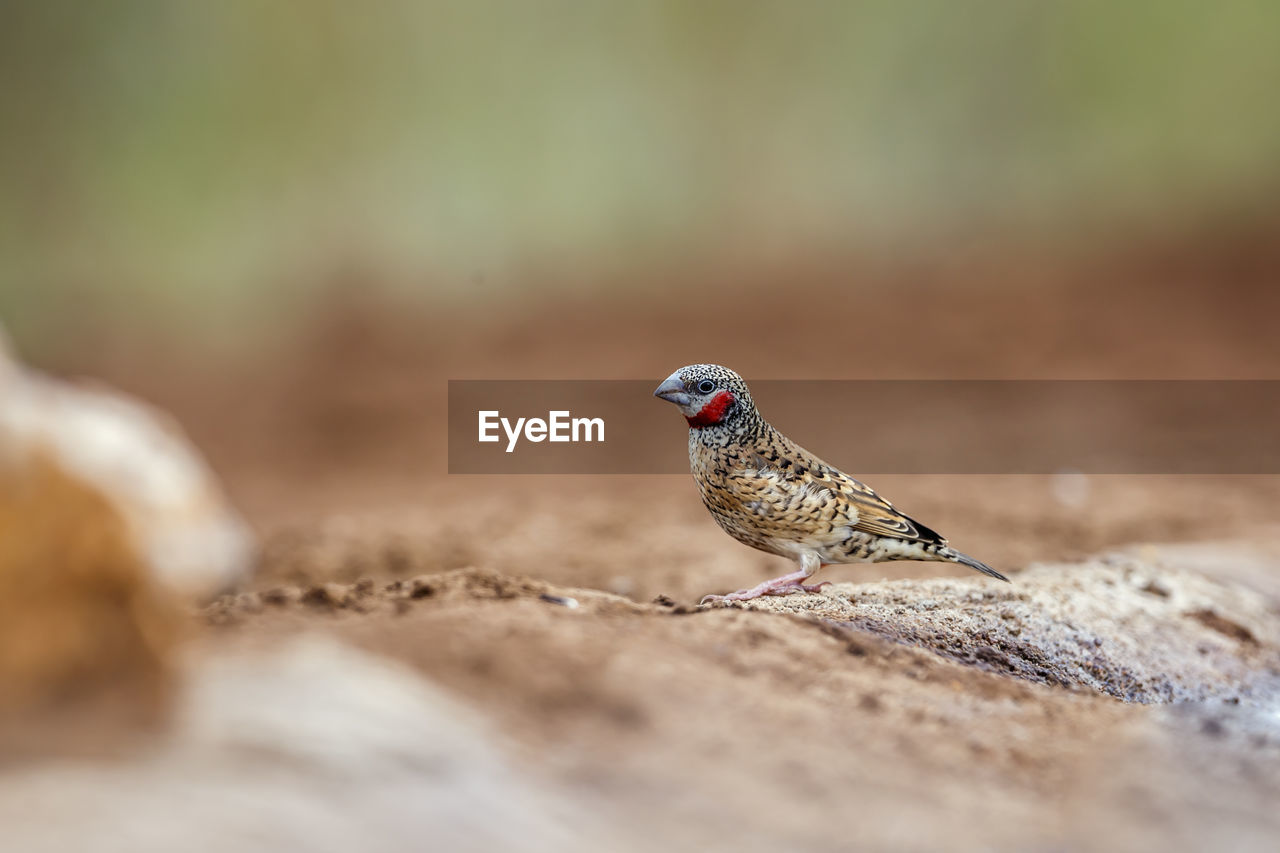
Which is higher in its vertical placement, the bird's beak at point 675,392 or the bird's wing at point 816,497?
the bird's beak at point 675,392

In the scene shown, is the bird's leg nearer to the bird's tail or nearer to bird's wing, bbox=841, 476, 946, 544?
bird's wing, bbox=841, 476, 946, 544

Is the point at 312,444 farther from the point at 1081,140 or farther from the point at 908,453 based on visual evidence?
the point at 1081,140

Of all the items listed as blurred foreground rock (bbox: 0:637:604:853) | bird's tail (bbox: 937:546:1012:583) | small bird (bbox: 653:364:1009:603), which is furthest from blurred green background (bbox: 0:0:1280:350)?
blurred foreground rock (bbox: 0:637:604:853)

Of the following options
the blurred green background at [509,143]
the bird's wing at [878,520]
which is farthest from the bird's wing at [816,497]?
the blurred green background at [509,143]

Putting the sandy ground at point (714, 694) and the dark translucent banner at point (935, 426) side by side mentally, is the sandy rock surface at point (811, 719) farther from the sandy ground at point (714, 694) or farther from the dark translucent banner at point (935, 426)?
the dark translucent banner at point (935, 426)

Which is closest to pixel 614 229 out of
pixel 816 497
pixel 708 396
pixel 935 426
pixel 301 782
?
pixel 935 426

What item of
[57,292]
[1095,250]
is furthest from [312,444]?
[1095,250]
